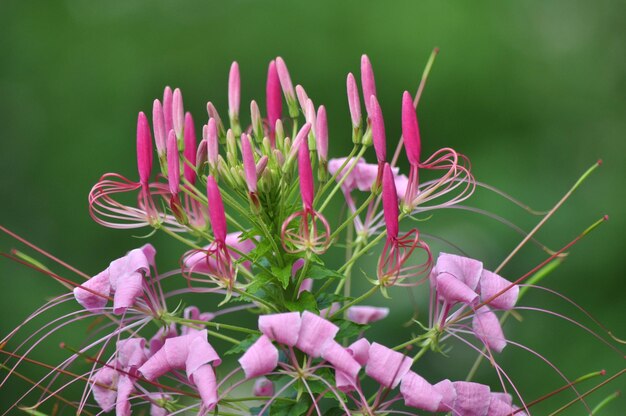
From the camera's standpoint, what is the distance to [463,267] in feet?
5.84

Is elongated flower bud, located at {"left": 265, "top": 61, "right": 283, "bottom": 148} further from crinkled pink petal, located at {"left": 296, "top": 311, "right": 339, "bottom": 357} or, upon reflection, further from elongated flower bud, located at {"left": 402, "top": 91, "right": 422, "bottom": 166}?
crinkled pink petal, located at {"left": 296, "top": 311, "right": 339, "bottom": 357}

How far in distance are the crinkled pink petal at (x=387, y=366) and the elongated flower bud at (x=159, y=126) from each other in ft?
2.30

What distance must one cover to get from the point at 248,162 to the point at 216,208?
117 mm

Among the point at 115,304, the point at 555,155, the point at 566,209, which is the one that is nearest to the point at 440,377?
the point at 566,209

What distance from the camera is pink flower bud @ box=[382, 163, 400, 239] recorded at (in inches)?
66.9

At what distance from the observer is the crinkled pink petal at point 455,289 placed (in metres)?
1.74

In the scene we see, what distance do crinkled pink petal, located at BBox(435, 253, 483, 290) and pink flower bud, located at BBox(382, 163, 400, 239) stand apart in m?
0.11

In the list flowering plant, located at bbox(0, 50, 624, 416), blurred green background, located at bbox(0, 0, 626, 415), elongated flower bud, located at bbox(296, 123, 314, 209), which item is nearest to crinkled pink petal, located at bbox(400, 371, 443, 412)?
flowering plant, located at bbox(0, 50, 624, 416)

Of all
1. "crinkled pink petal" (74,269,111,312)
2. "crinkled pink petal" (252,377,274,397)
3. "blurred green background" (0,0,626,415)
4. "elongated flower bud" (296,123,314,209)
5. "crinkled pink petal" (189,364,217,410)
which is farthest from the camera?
"blurred green background" (0,0,626,415)

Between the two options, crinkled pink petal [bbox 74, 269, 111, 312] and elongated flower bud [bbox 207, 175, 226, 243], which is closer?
elongated flower bud [bbox 207, 175, 226, 243]

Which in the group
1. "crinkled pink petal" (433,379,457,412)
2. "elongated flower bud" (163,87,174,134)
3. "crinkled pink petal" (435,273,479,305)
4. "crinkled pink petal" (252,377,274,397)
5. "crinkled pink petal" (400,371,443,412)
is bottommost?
"crinkled pink petal" (252,377,274,397)

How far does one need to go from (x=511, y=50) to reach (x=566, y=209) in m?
1.21

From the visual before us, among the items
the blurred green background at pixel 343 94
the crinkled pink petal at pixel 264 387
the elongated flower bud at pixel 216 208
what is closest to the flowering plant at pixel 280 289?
the elongated flower bud at pixel 216 208

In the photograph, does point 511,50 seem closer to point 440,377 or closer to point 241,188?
point 440,377
